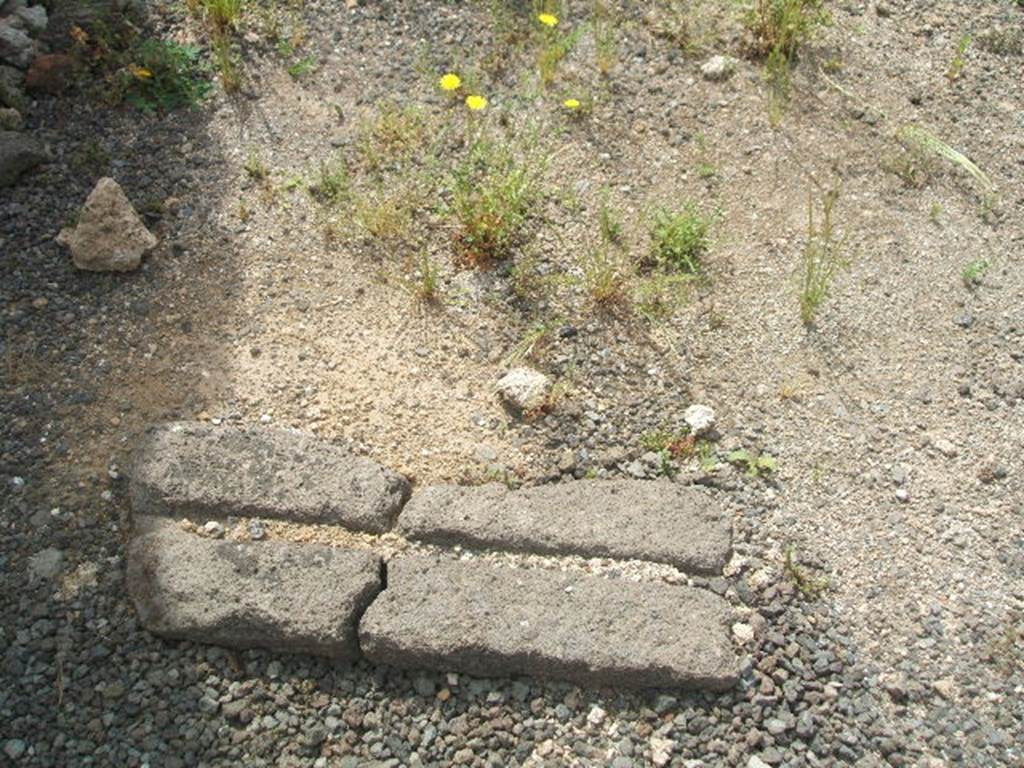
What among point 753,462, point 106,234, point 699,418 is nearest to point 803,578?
point 753,462

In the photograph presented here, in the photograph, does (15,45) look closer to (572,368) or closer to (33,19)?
(33,19)

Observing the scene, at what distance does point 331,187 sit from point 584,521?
1.88 meters

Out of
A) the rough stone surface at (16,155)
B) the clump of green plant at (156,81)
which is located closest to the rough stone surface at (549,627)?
the rough stone surface at (16,155)

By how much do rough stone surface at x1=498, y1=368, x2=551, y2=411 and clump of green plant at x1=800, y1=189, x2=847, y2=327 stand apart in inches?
43.0

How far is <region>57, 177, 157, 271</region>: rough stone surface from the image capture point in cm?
437

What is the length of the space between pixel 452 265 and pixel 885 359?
172 cm

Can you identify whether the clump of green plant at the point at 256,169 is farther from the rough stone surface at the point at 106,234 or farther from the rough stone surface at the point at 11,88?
the rough stone surface at the point at 11,88

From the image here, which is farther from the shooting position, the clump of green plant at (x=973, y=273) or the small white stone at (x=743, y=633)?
the clump of green plant at (x=973, y=273)

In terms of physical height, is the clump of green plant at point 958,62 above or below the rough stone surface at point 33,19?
above

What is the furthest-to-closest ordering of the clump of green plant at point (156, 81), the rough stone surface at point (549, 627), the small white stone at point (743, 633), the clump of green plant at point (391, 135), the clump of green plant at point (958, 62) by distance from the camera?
the clump of green plant at point (958, 62) < the clump of green plant at point (156, 81) < the clump of green plant at point (391, 135) < the small white stone at point (743, 633) < the rough stone surface at point (549, 627)

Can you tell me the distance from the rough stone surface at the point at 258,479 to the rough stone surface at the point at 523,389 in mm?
526

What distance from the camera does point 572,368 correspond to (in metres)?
4.25

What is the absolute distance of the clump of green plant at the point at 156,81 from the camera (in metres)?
4.98

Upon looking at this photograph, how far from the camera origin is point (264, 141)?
4914mm
